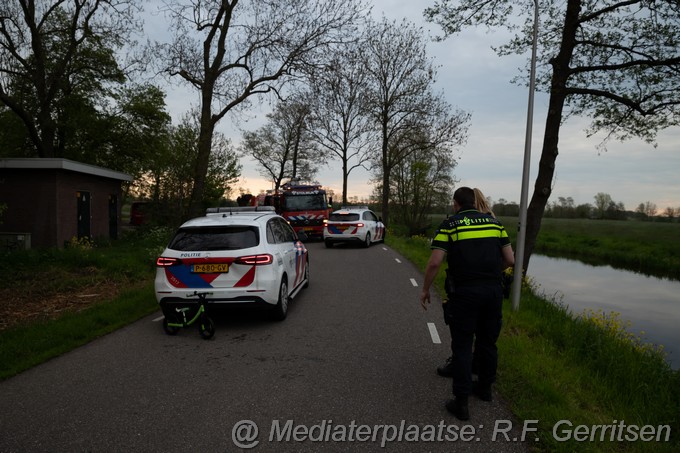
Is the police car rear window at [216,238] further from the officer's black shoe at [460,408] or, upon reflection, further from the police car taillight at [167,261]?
the officer's black shoe at [460,408]

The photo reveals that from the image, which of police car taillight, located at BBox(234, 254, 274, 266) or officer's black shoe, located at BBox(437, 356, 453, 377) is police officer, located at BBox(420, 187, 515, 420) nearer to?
officer's black shoe, located at BBox(437, 356, 453, 377)

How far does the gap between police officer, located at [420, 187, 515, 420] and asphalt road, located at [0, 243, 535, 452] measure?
0.40m

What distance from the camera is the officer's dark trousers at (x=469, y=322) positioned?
3.54 metres

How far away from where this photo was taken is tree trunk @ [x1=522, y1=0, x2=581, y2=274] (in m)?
10.2

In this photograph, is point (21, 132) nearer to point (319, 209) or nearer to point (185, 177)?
point (185, 177)

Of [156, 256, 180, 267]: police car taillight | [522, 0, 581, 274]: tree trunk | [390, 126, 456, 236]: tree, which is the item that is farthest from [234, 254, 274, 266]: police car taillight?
[390, 126, 456, 236]: tree

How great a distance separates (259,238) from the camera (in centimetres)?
623

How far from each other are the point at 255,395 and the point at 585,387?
3.21m

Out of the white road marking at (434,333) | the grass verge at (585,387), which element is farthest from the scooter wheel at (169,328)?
the grass verge at (585,387)

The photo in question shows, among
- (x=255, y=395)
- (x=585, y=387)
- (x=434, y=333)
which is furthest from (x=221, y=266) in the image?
(x=585, y=387)

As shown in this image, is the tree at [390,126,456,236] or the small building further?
the tree at [390,126,456,236]

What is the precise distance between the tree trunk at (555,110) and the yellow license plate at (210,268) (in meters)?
7.89

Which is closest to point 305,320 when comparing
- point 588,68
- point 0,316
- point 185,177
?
point 0,316

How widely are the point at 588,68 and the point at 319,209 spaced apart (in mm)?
13218
